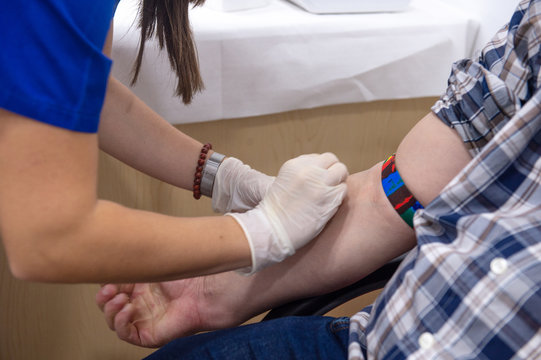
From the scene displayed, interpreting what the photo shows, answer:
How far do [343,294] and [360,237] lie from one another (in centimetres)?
10

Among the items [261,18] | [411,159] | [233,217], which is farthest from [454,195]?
[261,18]

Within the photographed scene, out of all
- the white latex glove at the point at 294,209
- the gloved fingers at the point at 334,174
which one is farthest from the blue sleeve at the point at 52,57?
the gloved fingers at the point at 334,174

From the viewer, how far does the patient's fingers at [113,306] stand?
2.80 ft

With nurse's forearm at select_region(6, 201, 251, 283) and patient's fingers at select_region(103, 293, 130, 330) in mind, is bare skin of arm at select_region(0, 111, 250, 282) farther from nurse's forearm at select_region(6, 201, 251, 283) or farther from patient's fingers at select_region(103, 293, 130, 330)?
patient's fingers at select_region(103, 293, 130, 330)

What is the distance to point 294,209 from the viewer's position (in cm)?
74

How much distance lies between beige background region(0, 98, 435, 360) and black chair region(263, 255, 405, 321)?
0.52m

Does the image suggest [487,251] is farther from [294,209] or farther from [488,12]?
[488,12]

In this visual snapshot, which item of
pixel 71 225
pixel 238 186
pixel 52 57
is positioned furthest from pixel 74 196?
pixel 238 186

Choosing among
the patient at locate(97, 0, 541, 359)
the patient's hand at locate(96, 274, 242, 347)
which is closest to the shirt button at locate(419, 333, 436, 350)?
the patient at locate(97, 0, 541, 359)

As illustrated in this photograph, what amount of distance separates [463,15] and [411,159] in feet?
2.18

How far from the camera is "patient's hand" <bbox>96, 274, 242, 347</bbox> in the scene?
851 mm

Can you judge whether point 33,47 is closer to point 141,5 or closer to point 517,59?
point 141,5

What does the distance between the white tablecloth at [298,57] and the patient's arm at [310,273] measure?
14.1 inches

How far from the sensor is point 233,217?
0.68 metres
